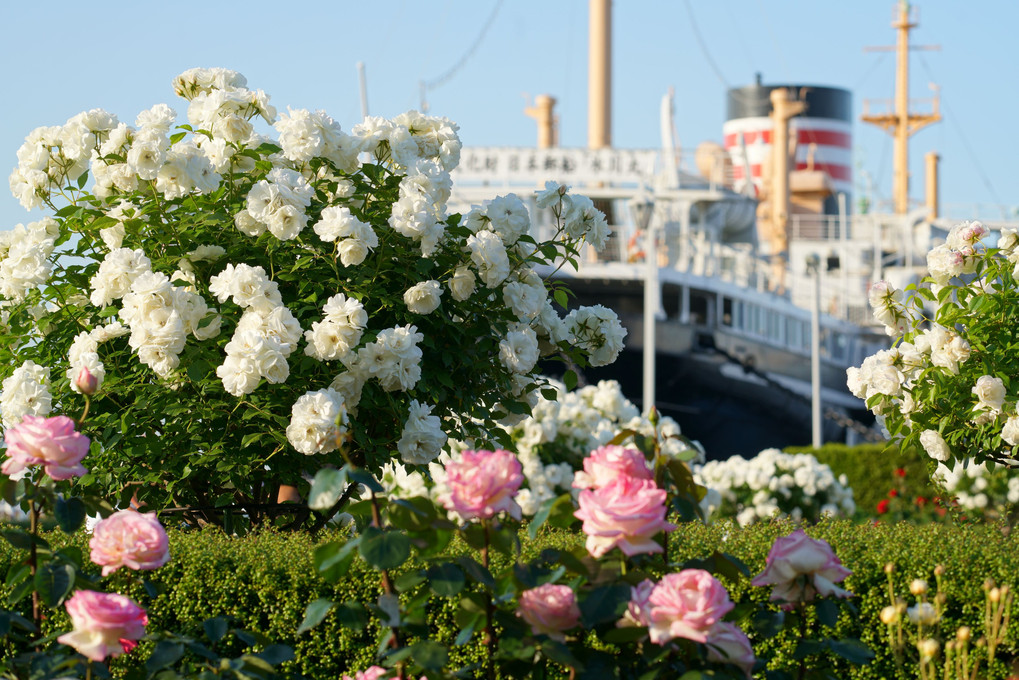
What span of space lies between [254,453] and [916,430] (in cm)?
306

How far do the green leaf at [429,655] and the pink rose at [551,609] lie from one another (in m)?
0.19

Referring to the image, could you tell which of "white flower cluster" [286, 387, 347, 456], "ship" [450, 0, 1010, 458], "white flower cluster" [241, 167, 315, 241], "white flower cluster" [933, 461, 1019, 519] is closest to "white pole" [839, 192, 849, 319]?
"ship" [450, 0, 1010, 458]

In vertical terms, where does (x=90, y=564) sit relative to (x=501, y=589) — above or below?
below

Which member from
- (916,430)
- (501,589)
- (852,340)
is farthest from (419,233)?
(852,340)

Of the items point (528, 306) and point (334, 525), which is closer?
point (528, 306)

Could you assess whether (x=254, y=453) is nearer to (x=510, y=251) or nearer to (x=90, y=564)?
(x=90, y=564)

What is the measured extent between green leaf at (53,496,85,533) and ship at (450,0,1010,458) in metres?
18.6

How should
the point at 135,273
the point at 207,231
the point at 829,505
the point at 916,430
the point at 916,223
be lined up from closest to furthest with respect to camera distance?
1. the point at 135,273
2. the point at 207,231
3. the point at 916,430
4. the point at 829,505
5. the point at 916,223

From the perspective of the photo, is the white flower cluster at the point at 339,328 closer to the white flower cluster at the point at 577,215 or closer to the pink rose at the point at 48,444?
the white flower cluster at the point at 577,215

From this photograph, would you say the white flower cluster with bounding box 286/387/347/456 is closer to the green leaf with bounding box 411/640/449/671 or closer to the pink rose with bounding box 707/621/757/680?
the green leaf with bounding box 411/640/449/671

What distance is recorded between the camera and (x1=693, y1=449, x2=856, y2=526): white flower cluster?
14117mm

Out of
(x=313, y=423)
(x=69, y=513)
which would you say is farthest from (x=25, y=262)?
(x=69, y=513)

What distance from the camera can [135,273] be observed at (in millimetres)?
4102

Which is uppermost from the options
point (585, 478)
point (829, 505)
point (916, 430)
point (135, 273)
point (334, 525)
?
point (135, 273)
